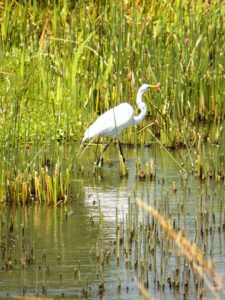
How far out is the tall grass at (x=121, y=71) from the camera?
10008mm

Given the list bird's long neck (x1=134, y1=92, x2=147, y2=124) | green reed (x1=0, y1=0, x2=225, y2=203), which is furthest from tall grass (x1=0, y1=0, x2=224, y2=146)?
bird's long neck (x1=134, y1=92, x2=147, y2=124)

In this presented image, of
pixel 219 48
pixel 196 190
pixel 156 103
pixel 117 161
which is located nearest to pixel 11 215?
pixel 196 190

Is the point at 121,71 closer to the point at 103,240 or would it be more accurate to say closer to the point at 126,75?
the point at 126,75

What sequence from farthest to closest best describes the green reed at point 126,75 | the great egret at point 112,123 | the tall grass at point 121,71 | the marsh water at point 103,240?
the tall grass at point 121,71 → the green reed at point 126,75 → the great egret at point 112,123 → the marsh water at point 103,240

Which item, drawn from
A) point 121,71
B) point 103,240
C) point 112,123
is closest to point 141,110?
point 112,123

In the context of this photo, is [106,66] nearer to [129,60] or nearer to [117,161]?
[129,60]

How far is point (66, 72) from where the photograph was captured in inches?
416

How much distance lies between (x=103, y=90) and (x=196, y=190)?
2960 mm

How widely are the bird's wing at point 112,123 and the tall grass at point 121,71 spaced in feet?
1.78

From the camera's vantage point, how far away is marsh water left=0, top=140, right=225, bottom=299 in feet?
17.8

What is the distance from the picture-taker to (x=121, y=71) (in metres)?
10.4

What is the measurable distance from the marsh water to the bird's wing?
1.27 ft

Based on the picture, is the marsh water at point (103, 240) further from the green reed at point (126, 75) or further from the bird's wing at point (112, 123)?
the green reed at point (126, 75)

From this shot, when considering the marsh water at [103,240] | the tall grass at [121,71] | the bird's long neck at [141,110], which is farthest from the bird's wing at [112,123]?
the tall grass at [121,71]
